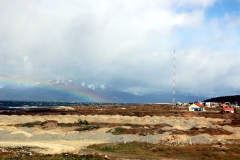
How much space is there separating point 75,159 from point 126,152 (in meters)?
9.90

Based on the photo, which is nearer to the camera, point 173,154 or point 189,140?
point 173,154

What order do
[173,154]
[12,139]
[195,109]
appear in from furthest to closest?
[195,109] → [12,139] → [173,154]

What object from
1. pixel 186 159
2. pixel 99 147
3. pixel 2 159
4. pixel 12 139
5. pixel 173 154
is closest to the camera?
pixel 2 159

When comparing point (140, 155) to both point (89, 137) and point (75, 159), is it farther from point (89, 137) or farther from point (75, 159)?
point (89, 137)

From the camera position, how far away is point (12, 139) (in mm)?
53250

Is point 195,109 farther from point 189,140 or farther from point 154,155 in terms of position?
point 154,155

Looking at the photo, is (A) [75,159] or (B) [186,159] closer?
(A) [75,159]

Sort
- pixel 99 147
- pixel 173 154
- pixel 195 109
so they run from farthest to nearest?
pixel 195 109 < pixel 99 147 < pixel 173 154

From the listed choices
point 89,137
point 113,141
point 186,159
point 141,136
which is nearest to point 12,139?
point 89,137

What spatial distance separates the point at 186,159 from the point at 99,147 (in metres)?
13.2

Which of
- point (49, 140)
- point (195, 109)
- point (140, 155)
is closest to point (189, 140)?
point (140, 155)

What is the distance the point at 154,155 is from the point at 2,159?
56.2 feet

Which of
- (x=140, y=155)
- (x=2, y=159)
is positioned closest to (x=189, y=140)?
(x=140, y=155)

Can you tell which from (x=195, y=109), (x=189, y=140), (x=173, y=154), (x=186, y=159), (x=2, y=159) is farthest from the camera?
(x=195, y=109)
